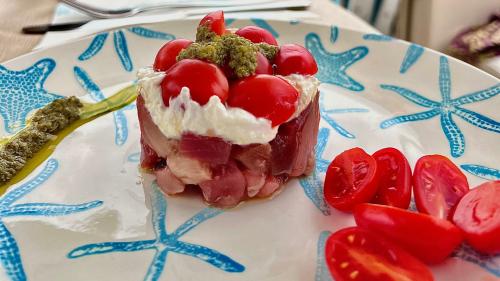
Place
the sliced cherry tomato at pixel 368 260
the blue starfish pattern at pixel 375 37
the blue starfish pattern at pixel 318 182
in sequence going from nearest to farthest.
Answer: the sliced cherry tomato at pixel 368 260
the blue starfish pattern at pixel 318 182
the blue starfish pattern at pixel 375 37

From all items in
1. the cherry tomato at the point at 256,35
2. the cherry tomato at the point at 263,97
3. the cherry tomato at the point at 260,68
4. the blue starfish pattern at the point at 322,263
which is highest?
the cherry tomato at the point at 256,35

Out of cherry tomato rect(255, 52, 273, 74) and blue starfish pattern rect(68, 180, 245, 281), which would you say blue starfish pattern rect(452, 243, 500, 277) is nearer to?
blue starfish pattern rect(68, 180, 245, 281)

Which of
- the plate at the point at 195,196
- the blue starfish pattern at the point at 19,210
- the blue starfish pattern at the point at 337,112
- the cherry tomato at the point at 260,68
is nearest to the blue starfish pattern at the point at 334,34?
the plate at the point at 195,196

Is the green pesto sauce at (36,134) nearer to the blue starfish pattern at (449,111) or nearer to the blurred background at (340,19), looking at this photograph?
the blurred background at (340,19)

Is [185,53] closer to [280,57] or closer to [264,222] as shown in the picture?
[280,57]

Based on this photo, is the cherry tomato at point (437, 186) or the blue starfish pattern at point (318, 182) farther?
the blue starfish pattern at point (318, 182)

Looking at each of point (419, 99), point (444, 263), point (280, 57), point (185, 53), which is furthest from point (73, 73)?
point (444, 263)

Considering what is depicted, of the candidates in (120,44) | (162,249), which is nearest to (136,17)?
(120,44)
